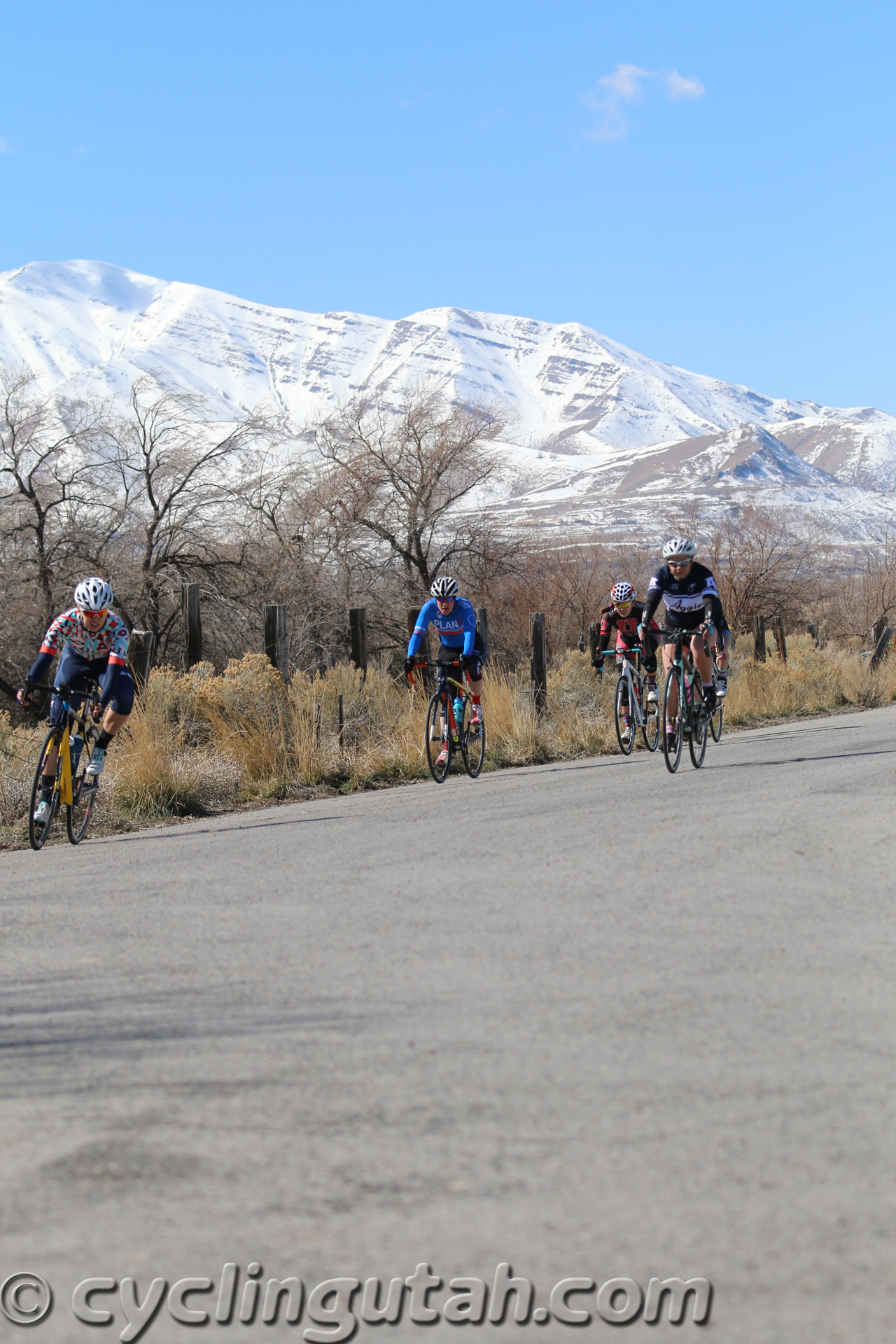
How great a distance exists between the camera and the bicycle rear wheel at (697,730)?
507 inches

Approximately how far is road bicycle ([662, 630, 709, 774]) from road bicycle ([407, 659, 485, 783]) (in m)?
2.05

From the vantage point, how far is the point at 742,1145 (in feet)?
11.3

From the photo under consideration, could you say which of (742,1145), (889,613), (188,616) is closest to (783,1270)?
(742,1145)

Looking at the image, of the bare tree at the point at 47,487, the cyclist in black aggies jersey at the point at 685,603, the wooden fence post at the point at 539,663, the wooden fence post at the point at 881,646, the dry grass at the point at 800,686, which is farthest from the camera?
the wooden fence post at the point at 881,646

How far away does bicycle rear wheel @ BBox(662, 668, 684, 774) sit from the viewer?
41.1 ft

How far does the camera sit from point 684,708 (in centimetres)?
1280

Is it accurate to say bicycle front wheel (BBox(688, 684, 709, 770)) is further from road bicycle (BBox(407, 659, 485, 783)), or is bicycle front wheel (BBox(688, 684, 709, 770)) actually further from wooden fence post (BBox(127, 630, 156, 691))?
wooden fence post (BBox(127, 630, 156, 691))

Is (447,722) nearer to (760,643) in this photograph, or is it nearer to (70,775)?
(70,775)

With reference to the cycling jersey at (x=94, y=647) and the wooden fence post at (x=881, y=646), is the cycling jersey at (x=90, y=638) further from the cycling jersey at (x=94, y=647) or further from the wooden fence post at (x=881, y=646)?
the wooden fence post at (x=881, y=646)

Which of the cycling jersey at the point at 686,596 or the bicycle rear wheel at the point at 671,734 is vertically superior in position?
the cycling jersey at the point at 686,596

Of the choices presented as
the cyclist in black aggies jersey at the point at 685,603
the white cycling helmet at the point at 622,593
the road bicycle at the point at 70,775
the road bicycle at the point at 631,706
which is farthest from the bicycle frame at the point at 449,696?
the road bicycle at the point at 70,775

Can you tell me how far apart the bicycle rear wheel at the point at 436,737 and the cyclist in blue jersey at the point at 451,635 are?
0.15 ft

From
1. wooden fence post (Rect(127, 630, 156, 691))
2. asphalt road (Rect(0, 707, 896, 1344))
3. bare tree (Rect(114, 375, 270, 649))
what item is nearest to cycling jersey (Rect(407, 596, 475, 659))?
wooden fence post (Rect(127, 630, 156, 691))

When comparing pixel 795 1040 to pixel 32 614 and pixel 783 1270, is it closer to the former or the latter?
pixel 783 1270
